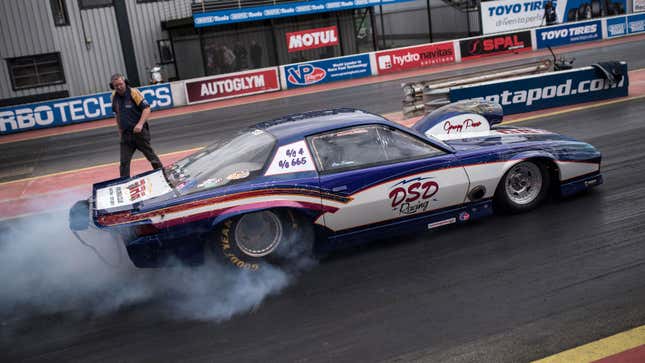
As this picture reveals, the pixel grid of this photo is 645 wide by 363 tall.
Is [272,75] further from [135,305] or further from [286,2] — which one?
[135,305]

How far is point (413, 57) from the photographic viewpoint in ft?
86.5

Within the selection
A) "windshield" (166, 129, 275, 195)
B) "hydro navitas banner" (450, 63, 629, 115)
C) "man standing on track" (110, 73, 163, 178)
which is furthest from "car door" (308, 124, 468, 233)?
"hydro navitas banner" (450, 63, 629, 115)

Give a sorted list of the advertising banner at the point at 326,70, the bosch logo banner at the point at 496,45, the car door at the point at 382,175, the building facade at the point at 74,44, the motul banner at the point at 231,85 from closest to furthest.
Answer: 1. the car door at the point at 382,175
2. the motul banner at the point at 231,85
3. the advertising banner at the point at 326,70
4. the building facade at the point at 74,44
5. the bosch logo banner at the point at 496,45

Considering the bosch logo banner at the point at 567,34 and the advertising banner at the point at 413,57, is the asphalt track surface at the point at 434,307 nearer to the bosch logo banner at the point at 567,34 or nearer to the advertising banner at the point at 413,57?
the advertising banner at the point at 413,57

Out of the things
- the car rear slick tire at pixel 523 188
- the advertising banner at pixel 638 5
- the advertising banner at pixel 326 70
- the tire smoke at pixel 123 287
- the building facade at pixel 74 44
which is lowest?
the tire smoke at pixel 123 287

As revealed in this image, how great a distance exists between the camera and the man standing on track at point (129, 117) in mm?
8906

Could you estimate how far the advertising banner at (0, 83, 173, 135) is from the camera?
2050 centimetres

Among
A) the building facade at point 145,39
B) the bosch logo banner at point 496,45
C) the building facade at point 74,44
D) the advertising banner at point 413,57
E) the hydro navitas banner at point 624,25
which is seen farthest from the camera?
the hydro navitas banner at point 624,25

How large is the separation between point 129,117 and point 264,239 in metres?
4.26

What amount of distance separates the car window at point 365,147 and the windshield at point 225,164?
514 mm

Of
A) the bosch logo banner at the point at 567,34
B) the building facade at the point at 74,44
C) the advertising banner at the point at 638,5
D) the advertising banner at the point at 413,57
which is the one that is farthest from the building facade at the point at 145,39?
the advertising banner at the point at 638,5

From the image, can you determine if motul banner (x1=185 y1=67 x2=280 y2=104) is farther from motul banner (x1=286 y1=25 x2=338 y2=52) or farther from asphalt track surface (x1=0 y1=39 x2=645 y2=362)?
asphalt track surface (x1=0 y1=39 x2=645 y2=362)

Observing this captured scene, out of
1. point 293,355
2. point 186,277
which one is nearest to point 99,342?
point 186,277

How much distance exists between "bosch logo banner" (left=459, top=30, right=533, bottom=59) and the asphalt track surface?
21281mm
